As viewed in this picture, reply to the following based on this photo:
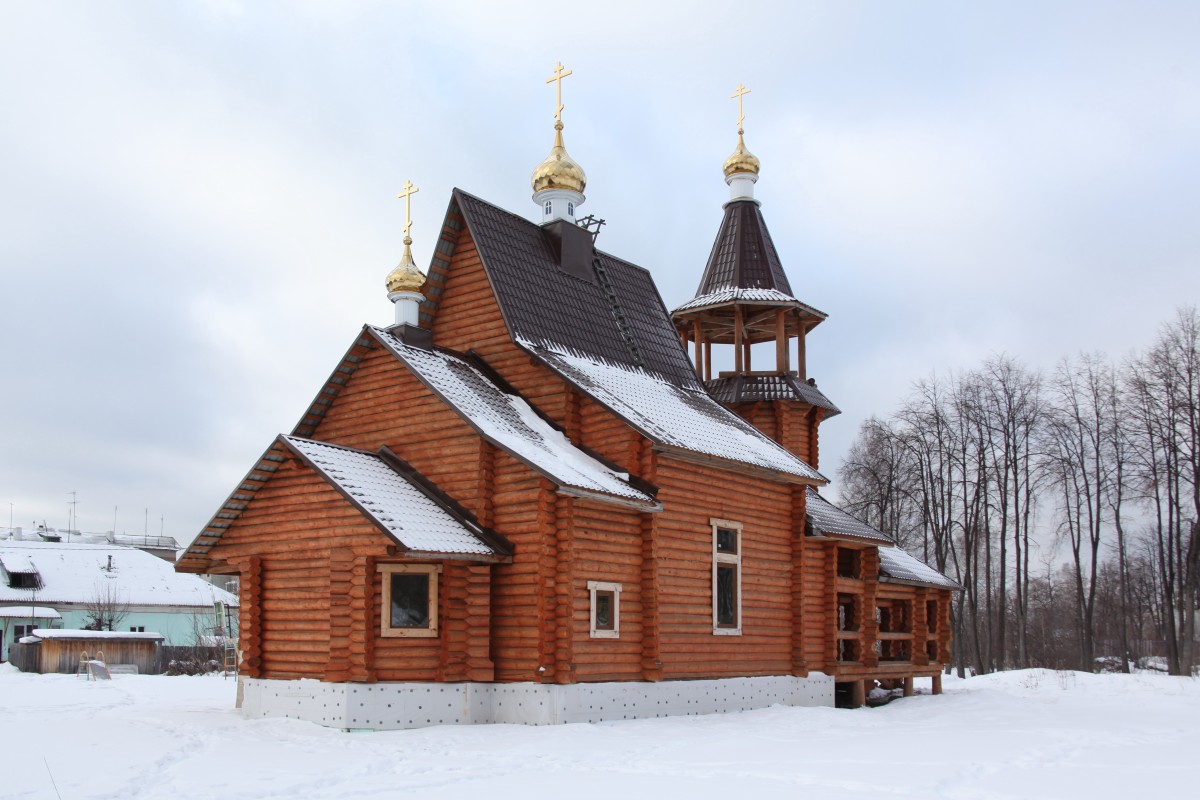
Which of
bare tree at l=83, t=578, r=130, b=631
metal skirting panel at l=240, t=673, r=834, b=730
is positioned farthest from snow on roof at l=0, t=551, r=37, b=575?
metal skirting panel at l=240, t=673, r=834, b=730

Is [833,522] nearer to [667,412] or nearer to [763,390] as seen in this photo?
[763,390]

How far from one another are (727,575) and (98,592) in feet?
115

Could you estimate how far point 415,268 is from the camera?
1902 cm

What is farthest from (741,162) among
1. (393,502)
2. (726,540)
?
(393,502)

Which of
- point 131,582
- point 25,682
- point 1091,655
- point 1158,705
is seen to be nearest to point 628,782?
point 1158,705

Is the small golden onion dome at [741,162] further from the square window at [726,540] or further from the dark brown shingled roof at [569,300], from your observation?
the square window at [726,540]

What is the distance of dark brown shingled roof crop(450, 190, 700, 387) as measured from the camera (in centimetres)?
1903

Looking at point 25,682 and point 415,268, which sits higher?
point 415,268

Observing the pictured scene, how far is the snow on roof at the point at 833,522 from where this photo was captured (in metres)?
21.3

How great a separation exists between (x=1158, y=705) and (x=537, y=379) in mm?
13706

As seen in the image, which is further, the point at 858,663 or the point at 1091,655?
the point at 1091,655

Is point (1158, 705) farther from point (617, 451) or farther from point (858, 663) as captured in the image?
point (617, 451)

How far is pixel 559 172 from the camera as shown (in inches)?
840

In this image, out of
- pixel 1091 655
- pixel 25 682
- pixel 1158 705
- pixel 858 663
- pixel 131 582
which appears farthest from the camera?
pixel 131 582
